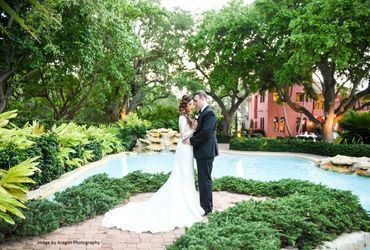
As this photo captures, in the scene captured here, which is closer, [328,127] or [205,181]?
[205,181]

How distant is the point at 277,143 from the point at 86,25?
13.1m

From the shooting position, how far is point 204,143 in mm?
6266

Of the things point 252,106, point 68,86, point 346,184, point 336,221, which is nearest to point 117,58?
Result: point 68,86

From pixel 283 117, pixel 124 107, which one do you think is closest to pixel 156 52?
pixel 124 107

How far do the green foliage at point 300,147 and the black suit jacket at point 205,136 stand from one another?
1379cm

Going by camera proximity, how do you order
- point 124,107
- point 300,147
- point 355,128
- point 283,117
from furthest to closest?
point 283,117
point 124,107
point 300,147
point 355,128

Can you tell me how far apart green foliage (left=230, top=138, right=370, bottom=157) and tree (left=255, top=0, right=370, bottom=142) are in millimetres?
2865

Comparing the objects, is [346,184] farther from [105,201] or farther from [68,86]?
[68,86]

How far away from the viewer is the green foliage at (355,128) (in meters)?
18.5

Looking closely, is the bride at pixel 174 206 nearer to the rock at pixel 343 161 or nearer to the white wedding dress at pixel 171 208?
the white wedding dress at pixel 171 208

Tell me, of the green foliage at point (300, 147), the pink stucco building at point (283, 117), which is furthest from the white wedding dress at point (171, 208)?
the pink stucco building at point (283, 117)

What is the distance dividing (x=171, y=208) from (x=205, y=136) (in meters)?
1.34

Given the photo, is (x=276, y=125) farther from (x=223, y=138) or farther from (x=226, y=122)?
(x=223, y=138)

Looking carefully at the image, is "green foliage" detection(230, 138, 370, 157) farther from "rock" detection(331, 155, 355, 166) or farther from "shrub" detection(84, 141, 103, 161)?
"shrub" detection(84, 141, 103, 161)
